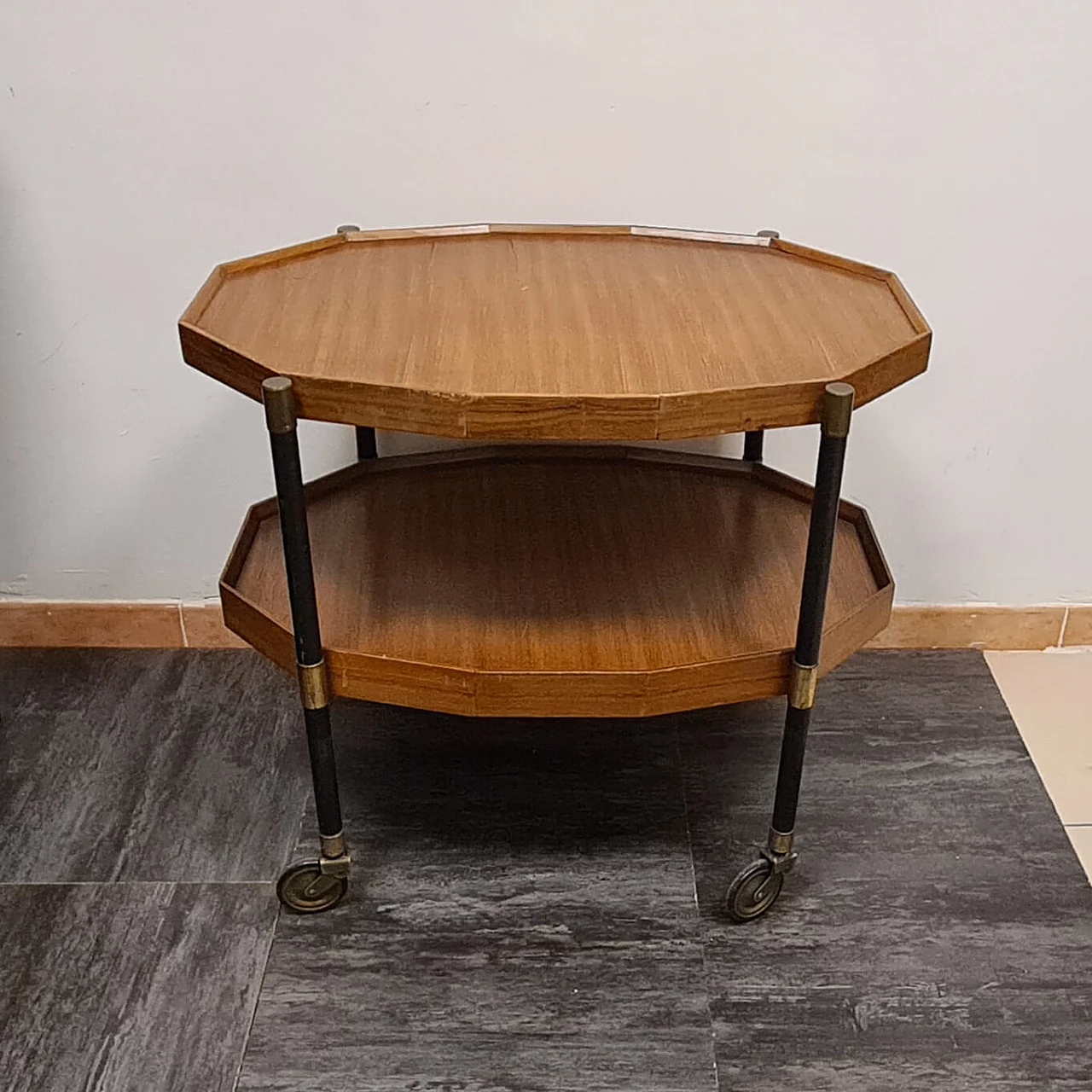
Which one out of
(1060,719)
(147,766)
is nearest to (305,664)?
(147,766)

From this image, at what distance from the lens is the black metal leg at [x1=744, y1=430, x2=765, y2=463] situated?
4.96 feet

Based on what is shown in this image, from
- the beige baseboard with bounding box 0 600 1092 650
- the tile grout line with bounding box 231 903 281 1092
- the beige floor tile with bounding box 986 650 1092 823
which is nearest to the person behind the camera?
the tile grout line with bounding box 231 903 281 1092

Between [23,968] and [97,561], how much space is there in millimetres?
608

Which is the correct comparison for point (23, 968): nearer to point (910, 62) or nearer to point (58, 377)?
point (58, 377)

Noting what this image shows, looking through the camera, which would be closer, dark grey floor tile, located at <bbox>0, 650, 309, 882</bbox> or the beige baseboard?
dark grey floor tile, located at <bbox>0, 650, 309, 882</bbox>

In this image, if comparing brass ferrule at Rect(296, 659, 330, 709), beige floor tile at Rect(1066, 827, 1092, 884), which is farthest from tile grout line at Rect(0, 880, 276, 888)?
beige floor tile at Rect(1066, 827, 1092, 884)

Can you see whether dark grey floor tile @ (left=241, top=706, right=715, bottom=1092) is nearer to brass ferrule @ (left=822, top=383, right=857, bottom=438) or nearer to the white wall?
the white wall

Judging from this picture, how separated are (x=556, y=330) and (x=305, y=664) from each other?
1.28 feet

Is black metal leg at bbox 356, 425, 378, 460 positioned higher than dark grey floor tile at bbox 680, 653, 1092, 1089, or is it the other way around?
black metal leg at bbox 356, 425, 378, 460

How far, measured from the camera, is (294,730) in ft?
5.07

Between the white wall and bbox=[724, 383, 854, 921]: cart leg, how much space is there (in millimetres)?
447

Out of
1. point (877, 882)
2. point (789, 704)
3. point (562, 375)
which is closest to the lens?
point (562, 375)

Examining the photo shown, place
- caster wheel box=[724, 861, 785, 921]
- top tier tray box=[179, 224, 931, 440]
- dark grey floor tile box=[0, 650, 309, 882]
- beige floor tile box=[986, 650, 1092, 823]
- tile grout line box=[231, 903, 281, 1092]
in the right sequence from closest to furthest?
top tier tray box=[179, 224, 931, 440] → tile grout line box=[231, 903, 281, 1092] → caster wheel box=[724, 861, 785, 921] → dark grey floor tile box=[0, 650, 309, 882] → beige floor tile box=[986, 650, 1092, 823]

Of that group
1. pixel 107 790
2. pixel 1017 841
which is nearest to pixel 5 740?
pixel 107 790
